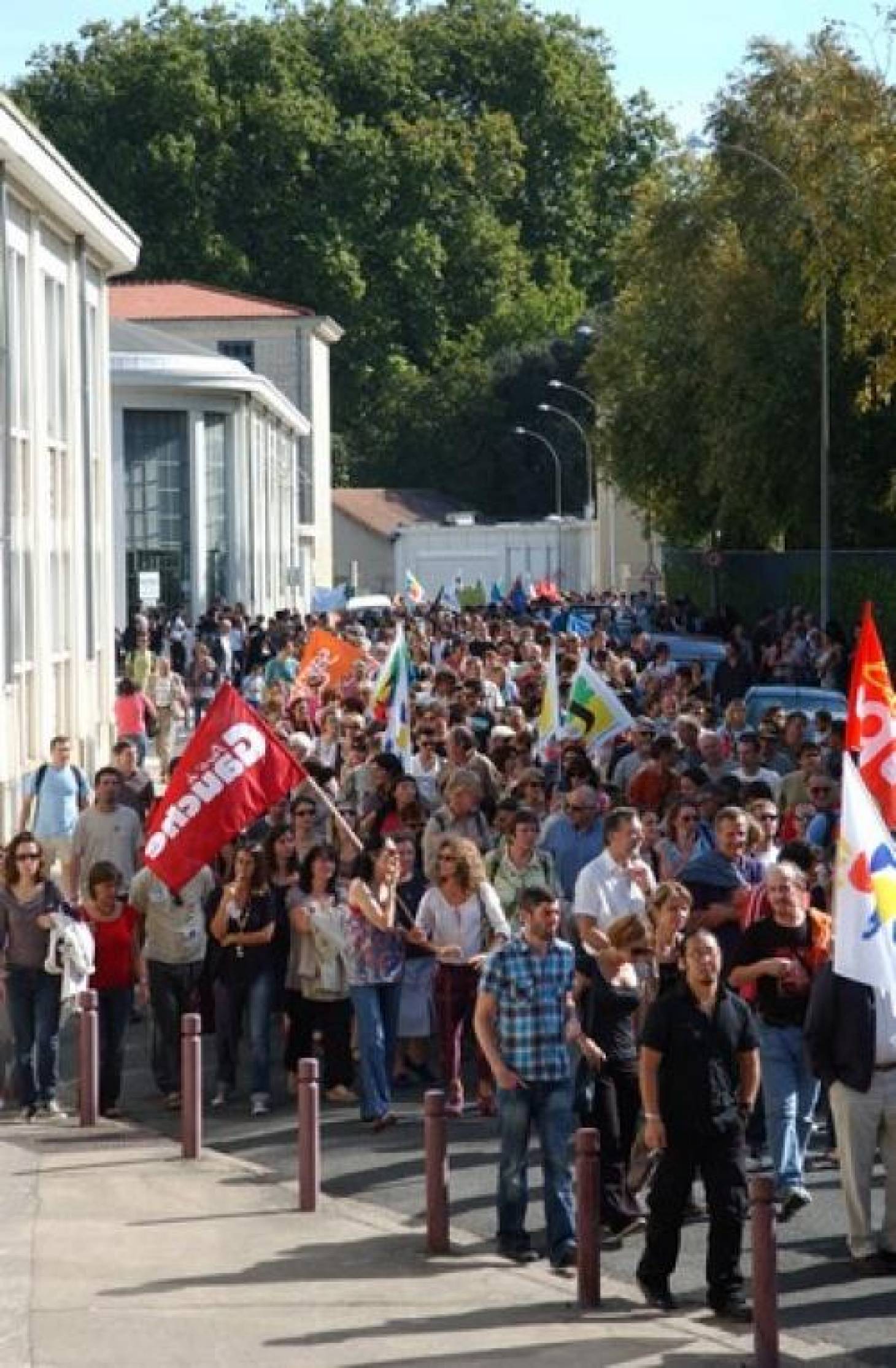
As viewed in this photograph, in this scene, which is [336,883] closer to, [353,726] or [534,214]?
[353,726]

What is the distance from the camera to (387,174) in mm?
100188

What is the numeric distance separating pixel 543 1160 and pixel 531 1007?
0.65 m

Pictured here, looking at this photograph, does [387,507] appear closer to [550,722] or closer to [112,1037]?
[550,722]

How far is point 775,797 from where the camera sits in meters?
19.5

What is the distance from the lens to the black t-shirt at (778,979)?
13430 millimetres

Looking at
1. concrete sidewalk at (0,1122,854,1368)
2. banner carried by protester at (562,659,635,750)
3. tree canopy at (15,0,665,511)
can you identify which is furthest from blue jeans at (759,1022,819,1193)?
tree canopy at (15,0,665,511)

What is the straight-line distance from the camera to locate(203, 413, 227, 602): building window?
64.1 m

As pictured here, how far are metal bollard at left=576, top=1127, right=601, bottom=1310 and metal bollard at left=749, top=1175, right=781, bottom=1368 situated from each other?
121 cm

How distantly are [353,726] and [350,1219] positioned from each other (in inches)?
430

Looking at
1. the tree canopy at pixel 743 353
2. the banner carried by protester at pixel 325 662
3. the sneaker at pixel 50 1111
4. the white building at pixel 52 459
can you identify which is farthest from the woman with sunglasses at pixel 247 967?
the tree canopy at pixel 743 353

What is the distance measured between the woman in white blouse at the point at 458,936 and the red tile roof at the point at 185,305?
229ft

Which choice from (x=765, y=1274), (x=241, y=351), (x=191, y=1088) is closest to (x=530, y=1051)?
(x=765, y=1274)

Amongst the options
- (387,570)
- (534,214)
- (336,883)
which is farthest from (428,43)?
(336,883)

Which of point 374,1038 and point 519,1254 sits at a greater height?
point 374,1038
